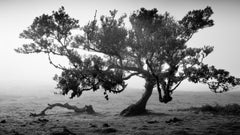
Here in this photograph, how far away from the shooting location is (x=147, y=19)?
17.5 metres

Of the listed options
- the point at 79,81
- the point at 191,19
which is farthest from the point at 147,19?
the point at 79,81

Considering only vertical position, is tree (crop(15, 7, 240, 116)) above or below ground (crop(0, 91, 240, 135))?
above

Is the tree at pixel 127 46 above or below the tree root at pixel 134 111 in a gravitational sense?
above

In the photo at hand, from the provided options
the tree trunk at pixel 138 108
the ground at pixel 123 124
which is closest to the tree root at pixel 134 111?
the tree trunk at pixel 138 108

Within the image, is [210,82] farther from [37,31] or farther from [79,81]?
[37,31]

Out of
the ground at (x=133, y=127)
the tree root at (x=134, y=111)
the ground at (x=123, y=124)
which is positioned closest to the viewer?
the ground at (x=133, y=127)

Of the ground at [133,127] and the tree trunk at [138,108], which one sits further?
the tree trunk at [138,108]

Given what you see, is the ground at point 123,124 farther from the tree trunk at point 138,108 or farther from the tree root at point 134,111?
the tree trunk at point 138,108

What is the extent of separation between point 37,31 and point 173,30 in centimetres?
1077

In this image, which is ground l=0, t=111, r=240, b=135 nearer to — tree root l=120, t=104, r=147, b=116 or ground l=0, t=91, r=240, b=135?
ground l=0, t=91, r=240, b=135

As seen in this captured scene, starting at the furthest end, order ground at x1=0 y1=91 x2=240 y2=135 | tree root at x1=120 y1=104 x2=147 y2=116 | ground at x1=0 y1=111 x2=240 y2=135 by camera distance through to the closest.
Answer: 1. tree root at x1=120 y1=104 x2=147 y2=116
2. ground at x1=0 y1=91 x2=240 y2=135
3. ground at x1=0 y1=111 x2=240 y2=135

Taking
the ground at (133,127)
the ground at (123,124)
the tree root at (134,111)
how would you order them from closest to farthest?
the ground at (133,127) < the ground at (123,124) < the tree root at (134,111)

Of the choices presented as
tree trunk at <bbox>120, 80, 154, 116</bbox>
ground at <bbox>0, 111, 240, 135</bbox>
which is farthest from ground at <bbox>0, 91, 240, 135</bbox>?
tree trunk at <bbox>120, 80, 154, 116</bbox>

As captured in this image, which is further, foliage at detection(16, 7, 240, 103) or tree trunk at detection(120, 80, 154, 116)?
tree trunk at detection(120, 80, 154, 116)
